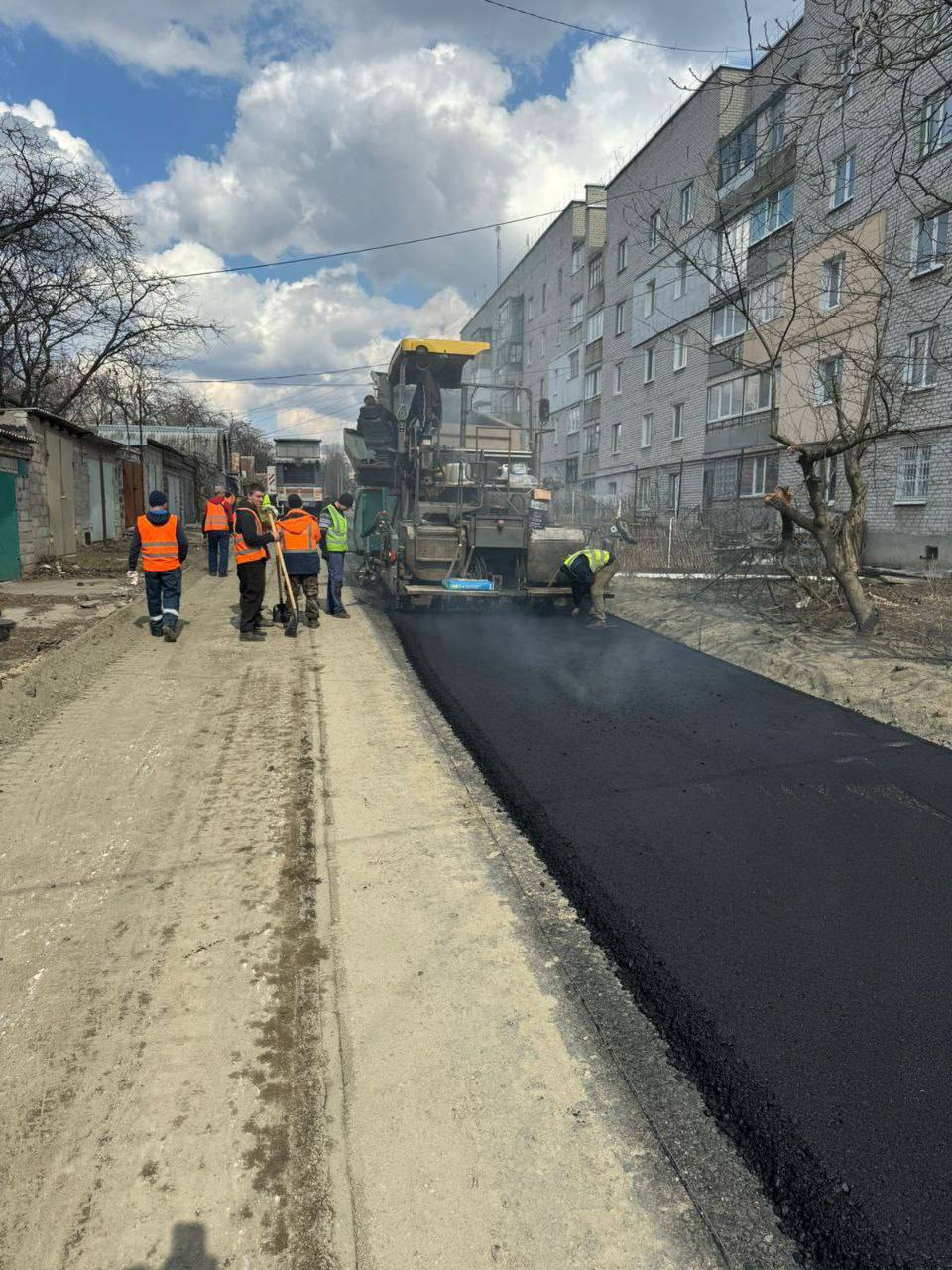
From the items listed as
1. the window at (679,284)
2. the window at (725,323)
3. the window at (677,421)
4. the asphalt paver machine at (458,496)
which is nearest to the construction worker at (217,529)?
the asphalt paver machine at (458,496)

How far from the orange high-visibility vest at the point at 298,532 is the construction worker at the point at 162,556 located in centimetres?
109

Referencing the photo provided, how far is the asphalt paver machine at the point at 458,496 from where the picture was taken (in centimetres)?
1030

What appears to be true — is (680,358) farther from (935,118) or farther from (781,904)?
(781,904)

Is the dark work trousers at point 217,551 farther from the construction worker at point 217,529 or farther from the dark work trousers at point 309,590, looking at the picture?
the dark work trousers at point 309,590

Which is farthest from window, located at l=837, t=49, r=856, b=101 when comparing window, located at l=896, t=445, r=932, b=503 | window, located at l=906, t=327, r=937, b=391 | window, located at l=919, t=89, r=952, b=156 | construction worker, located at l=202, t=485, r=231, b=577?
window, located at l=896, t=445, r=932, b=503

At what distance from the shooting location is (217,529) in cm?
1413

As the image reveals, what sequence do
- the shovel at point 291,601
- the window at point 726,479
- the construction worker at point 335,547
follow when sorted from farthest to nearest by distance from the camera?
1. the window at point 726,479
2. the construction worker at point 335,547
3. the shovel at point 291,601

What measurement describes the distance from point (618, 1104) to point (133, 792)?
3.14 meters

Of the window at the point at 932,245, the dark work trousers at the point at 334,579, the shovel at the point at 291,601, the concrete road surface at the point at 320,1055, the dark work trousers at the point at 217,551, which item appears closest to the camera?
the concrete road surface at the point at 320,1055

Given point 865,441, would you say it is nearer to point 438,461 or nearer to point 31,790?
point 438,461

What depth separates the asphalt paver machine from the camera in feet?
33.8

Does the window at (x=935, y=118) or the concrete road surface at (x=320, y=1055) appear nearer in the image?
the concrete road surface at (x=320, y=1055)

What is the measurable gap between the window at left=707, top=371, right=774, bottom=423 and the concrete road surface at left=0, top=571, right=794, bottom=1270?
2248cm

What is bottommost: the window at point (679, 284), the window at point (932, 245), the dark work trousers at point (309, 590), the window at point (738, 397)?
the dark work trousers at point (309, 590)
